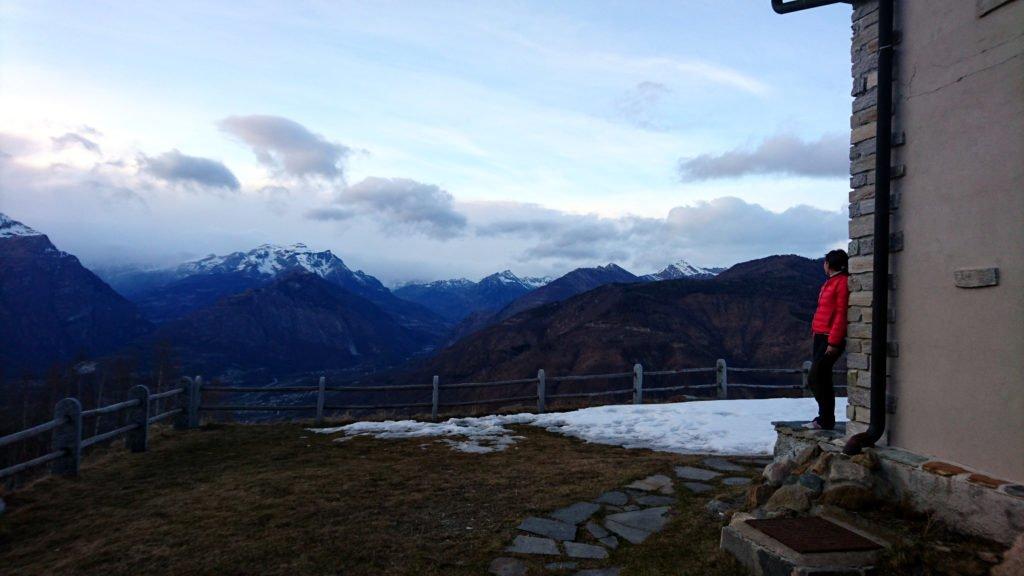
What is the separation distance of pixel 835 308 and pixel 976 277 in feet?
4.87

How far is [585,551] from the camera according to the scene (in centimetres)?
458

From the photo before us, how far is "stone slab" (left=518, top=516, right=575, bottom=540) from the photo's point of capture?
16.2 ft

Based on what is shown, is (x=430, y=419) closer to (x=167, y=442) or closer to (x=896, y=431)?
(x=167, y=442)

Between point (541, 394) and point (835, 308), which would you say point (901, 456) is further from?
point (541, 394)

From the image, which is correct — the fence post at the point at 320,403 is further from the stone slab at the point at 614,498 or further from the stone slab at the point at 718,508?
the stone slab at the point at 718,508

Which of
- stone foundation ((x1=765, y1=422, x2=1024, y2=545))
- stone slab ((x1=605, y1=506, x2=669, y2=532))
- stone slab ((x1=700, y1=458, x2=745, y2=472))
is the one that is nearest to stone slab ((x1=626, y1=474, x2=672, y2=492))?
stone slab ((x1=605, y1=506, x2=669, y2=532))

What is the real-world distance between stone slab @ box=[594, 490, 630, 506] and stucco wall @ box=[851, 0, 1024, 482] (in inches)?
96.0

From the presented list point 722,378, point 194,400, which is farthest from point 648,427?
point 194,400

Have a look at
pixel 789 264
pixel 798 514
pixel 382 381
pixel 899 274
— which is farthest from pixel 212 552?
pixel 382 381

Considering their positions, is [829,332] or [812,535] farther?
[829,332]

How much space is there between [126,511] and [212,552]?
2512 mm

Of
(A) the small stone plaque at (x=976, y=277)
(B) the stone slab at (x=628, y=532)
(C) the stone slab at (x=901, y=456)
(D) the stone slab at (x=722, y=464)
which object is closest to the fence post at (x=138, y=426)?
(B) the stone slab at (x=628, y=532)

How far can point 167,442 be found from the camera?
10.9m

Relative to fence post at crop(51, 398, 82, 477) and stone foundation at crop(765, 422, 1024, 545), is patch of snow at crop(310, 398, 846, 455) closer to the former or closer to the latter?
stone foundation at crop(765, 422, 1024, 545)
